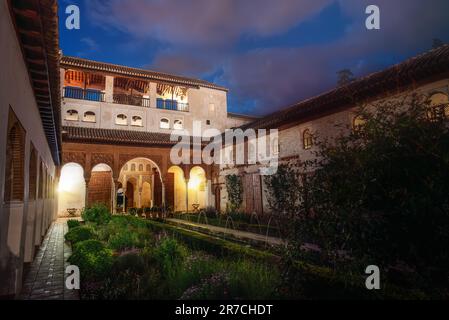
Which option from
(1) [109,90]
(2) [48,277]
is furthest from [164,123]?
(2) [48,277]

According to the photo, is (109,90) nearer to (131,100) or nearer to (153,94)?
(131,100)

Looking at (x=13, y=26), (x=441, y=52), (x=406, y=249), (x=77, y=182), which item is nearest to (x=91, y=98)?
(x=77, y=182)

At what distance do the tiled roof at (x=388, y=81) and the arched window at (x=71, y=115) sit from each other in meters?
16.2

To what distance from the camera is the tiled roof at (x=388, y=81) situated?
8781mm

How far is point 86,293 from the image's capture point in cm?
464

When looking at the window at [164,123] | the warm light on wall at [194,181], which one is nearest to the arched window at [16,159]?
the window at [164,123]

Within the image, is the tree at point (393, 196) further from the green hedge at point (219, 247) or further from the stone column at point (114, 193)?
the stone column at point (114, 193)

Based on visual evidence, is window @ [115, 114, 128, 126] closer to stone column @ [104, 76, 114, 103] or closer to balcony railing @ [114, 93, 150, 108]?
balcony railing @ [114, 93, 150, 108]

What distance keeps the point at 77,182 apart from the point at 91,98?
7.39 meters

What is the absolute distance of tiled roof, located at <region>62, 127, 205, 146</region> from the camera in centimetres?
1834

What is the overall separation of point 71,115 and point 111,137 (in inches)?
190

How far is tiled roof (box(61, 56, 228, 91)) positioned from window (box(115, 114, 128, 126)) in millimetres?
3467

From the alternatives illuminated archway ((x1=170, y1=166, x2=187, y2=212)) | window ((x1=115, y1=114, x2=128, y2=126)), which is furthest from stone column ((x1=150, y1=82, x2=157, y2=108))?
illuminated archway ((x1=170, y1=166, x2=187, y2=212))
